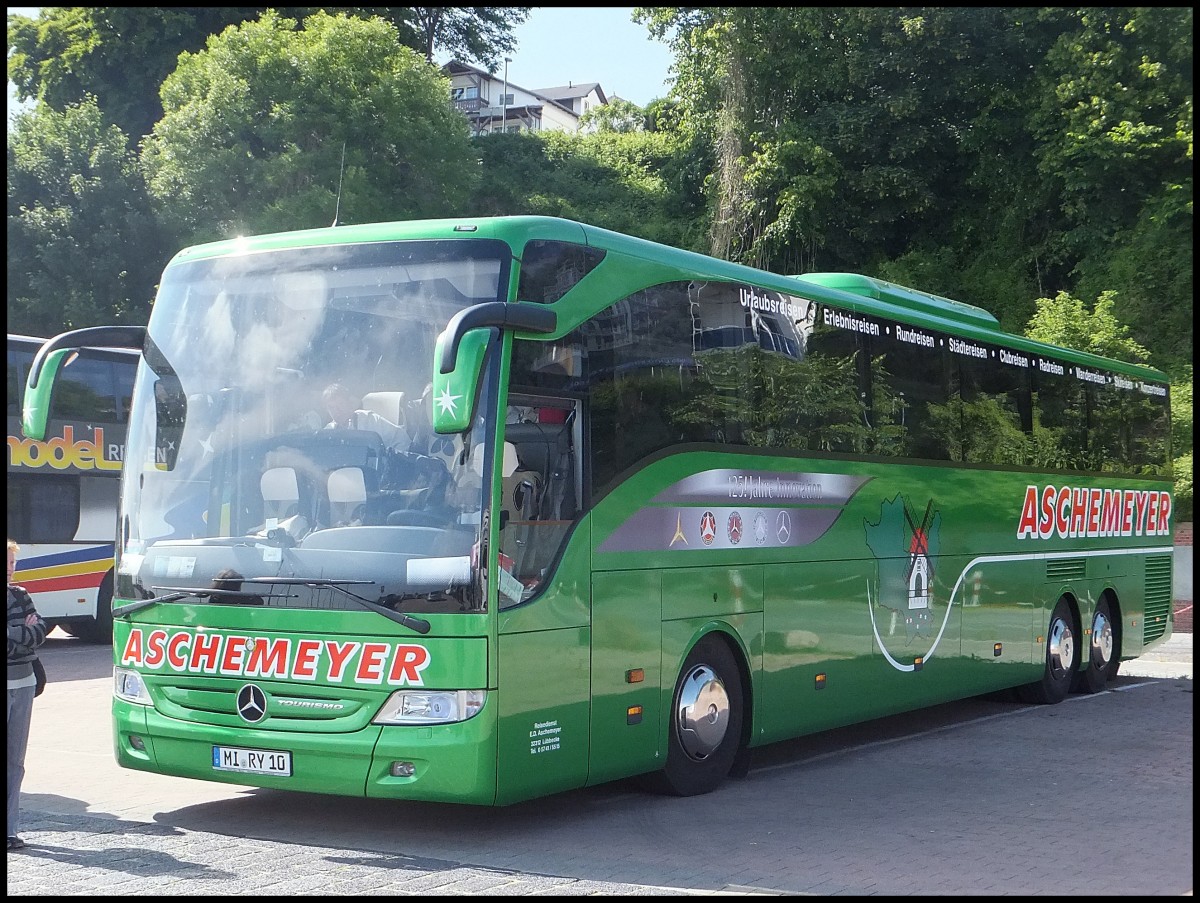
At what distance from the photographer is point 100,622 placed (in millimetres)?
20906

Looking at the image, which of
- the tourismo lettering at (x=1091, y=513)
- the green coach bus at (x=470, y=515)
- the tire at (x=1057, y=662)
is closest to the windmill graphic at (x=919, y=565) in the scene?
the green coach bus at (x=470, y=515)

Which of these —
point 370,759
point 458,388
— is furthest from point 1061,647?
point 458,388

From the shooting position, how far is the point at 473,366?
282 inches

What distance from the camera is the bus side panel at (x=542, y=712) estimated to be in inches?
309

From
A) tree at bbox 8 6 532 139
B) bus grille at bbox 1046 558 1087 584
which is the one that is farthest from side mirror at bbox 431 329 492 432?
tree at bbox 8 6 532 139

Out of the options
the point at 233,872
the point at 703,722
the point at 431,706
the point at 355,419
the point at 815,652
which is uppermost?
the point at 355,419

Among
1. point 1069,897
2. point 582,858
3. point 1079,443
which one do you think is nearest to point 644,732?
point 582,858

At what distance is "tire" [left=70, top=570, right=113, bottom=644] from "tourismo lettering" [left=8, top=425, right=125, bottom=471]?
61.8 inches

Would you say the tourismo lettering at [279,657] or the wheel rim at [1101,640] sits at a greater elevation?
the tourismo lettering at [279,657]

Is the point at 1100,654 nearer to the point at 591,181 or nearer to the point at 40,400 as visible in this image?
the point at 40,400

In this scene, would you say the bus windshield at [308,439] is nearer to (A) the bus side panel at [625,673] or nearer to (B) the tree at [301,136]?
(A) the bus side panel at [625,673]

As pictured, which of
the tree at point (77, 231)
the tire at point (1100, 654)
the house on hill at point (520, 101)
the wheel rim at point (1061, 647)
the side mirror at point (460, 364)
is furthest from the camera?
the house on hill at point (520, 101)

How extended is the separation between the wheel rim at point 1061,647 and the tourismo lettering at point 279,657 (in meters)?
9.47

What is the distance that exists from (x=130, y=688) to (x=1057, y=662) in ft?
33.7
